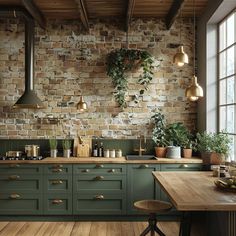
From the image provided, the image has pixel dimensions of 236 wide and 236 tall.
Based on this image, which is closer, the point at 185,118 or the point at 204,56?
the point at 204,56

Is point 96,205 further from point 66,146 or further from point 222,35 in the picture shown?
point 222,35

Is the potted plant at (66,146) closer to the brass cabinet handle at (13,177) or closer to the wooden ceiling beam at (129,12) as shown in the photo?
the brass cabinet handle at (13,177)

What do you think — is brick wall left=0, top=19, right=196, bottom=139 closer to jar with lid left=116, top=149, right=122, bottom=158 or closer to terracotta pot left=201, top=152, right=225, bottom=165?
jar with lid left=116, top=149, right=122, bottom=158

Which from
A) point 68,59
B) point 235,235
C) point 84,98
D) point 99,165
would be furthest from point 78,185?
point 235,235

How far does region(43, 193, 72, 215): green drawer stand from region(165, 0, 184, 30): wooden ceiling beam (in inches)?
125

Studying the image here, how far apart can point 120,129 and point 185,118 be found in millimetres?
1149

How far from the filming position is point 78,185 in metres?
5.22

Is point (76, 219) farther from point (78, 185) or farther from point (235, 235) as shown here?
point (235, 235)

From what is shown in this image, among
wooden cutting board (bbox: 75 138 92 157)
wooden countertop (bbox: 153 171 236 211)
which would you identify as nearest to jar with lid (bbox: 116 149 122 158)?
wooden cutting board (bbox: 75 138 92 157)

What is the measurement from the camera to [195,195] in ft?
9.74

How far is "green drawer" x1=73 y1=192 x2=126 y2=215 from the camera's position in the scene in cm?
521

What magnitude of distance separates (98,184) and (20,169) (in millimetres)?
1205

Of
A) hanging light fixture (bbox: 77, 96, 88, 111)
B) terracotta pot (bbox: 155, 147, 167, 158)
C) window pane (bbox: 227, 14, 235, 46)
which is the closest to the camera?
window pane (bbox: 227, 14, 235, 46)

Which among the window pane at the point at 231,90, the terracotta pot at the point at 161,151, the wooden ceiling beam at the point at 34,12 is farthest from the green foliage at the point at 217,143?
the wooden ceiling beam at the point at 34,12
